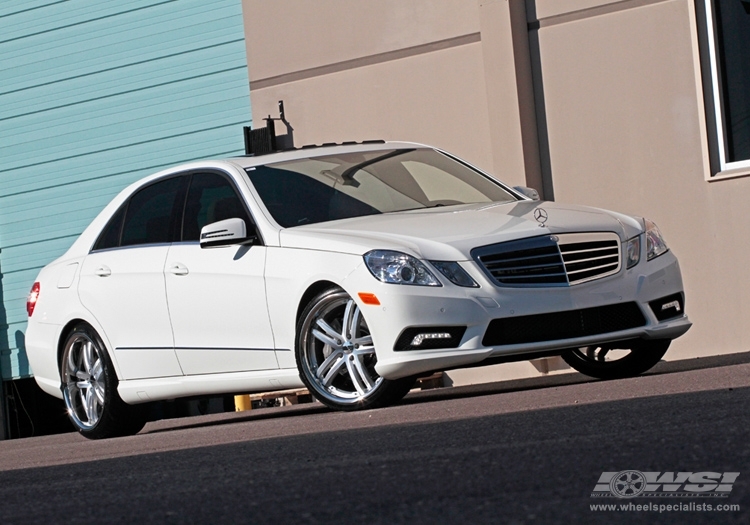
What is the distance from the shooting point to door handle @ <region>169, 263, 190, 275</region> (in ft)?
28.0

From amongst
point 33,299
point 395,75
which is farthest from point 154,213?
point 395,75

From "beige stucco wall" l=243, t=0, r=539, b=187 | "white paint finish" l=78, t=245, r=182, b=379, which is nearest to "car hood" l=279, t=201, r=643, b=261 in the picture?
"white paint finish" l=78, t=245, r=182, b=379

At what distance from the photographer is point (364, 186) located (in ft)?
28.3

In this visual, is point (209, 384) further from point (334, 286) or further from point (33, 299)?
point (33, 299)

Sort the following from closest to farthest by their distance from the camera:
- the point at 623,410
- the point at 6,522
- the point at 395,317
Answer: the point at 6,522 → the point at 623,410 → the point at 395,317

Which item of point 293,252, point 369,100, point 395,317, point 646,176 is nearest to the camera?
point 395,317

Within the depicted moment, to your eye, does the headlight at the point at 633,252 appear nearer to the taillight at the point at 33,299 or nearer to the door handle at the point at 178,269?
the door handle at the point at 178,269

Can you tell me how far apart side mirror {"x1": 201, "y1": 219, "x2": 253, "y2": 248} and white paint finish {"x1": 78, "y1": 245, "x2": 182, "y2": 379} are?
0.55 metres

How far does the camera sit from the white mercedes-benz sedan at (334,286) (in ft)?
24.0

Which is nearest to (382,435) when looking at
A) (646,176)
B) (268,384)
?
(268,384)

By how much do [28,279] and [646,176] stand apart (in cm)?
764

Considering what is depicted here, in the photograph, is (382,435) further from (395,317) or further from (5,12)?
(5,12)

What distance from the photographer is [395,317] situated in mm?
7266

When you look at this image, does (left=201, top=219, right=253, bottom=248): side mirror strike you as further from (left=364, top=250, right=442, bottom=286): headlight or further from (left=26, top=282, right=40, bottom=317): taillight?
(left=26, top=282, right=40, bottom=317): taillight
